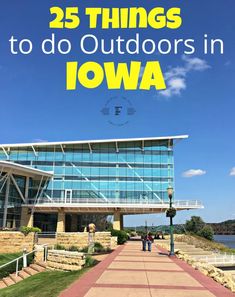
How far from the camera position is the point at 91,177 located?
58.3 metres

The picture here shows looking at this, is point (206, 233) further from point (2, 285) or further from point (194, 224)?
point (2, 285)

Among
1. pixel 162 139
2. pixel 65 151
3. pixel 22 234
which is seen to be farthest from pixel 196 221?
pixel 22 234

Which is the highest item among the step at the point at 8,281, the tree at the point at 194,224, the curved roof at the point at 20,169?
the curved roof at the point at 20,169

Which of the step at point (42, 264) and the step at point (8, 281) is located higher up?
the step at point (42, 264)

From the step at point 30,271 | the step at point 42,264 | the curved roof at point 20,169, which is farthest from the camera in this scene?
the curved roof at point 20,169

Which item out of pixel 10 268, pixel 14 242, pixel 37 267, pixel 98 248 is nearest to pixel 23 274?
pixel 37 267

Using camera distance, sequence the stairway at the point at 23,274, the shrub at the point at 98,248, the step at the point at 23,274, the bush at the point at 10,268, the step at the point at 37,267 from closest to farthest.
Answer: the stairway at the point at 23,274
the step at the point at 23,274
the bush at the point at 10,268
the step at the point at 37,267
the shrub at the point at 98,248

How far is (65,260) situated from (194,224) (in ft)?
270

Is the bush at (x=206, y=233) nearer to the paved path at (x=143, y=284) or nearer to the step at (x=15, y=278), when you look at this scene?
the step at (x=15, y=278)

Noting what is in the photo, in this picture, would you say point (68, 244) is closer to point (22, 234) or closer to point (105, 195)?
point (22, 234)

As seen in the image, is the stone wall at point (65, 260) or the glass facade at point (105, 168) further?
the glass facade at point (105, 168)

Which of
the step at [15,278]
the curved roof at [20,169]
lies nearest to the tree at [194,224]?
the curved roof at [20,169]

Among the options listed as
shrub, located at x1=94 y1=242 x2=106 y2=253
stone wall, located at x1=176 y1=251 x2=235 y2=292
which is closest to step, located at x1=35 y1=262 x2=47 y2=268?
shrub, located at x1=94 y1=242 x2=106 y2=253

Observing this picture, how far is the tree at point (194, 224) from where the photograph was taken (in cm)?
9550
